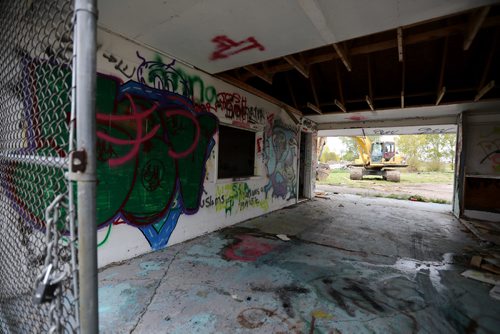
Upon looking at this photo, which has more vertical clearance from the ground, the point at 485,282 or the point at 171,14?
the point at 171,14

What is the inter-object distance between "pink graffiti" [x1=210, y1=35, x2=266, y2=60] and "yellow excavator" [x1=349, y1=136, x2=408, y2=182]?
1532cm

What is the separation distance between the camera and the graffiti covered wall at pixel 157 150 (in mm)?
2918

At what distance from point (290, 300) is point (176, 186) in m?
2.25

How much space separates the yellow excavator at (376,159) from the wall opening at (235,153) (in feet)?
43.4

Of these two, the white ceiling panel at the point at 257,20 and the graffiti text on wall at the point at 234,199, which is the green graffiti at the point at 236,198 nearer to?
the graffiti text on wall at the point at 234,199

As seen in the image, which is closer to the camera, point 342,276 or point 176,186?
point 342,276

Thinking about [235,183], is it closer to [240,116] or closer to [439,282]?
[240,116]

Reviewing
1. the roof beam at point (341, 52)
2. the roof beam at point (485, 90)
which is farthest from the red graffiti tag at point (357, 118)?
the roof beam at point (341, 52)

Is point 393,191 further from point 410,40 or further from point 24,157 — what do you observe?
point 24,157

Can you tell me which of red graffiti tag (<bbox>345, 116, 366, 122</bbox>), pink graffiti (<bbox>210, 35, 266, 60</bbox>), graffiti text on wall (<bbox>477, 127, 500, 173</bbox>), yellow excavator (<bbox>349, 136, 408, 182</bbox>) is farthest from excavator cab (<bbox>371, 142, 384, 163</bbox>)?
pink graffiti (<bbox>210, 35, 266, 60</bbox>)

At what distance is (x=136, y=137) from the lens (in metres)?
3.18

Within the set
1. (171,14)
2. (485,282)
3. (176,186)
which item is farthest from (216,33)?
(485,282)

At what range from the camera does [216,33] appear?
114 inches

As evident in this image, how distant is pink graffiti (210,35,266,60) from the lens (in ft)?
10.0
